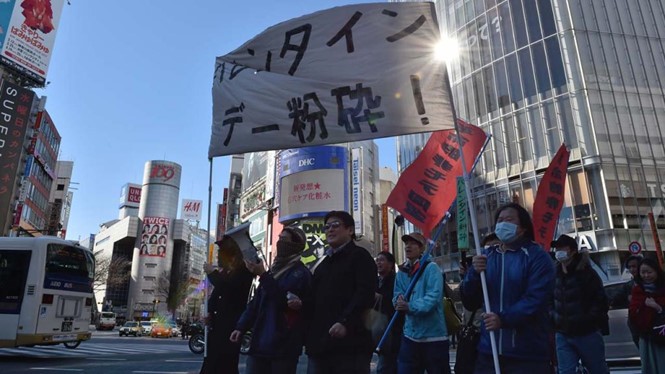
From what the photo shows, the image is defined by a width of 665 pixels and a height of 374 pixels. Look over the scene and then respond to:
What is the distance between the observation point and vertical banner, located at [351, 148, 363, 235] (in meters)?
43.7

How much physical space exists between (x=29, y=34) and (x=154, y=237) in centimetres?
6589

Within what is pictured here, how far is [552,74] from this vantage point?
2519cm

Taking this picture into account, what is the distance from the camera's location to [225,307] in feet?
14.6

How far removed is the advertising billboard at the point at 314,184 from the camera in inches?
1732

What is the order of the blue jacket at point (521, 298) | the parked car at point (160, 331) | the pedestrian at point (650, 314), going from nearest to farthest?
the blue jacket at point (521, 298) → the pedestrian at point (650, 314) → the parked car at point (160, 331)

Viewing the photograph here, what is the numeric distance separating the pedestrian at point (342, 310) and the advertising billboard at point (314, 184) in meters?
39.9

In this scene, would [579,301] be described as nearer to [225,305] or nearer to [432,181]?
[432,181]

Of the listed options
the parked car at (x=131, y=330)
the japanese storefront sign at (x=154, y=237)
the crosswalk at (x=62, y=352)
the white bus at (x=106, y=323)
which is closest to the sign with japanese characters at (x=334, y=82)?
the crosswalk at (x=62, y=352)

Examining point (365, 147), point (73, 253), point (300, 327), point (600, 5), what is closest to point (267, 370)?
point (300, 327)

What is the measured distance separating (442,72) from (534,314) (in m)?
2.15

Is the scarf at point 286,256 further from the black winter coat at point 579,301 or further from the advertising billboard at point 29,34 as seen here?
the advertising billboard at point 29,34

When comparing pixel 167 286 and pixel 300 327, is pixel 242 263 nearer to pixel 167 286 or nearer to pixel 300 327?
pixel 300 327

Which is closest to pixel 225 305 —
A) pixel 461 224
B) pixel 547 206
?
pixel 547 206

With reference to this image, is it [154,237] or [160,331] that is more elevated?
[154,237]
